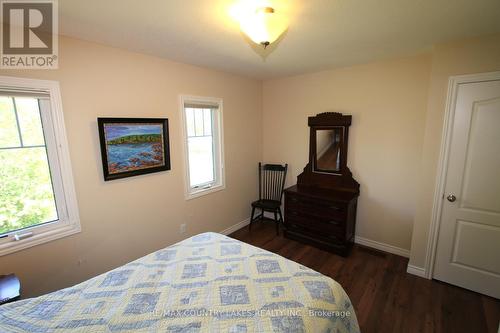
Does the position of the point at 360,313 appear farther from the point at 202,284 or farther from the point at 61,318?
the point at 61,318

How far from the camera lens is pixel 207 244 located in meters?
1.97

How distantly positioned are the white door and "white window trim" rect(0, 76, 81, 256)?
11.3ft

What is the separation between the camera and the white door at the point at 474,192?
6.59ft

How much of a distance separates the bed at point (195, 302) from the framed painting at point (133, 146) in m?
0.99

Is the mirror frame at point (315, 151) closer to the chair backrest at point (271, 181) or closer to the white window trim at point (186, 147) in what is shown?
the chair backrest at point (271, 181)

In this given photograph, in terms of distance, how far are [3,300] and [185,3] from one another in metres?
2.18

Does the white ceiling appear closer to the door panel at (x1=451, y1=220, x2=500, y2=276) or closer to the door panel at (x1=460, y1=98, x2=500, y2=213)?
the door panel at (x1=460, y1=98, x2=500, y2=213)

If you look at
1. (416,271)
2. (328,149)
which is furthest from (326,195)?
(416,271)

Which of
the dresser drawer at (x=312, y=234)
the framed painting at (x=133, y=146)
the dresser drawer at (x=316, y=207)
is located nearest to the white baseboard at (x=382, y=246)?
the dresser drawer at (x=312, y=234)

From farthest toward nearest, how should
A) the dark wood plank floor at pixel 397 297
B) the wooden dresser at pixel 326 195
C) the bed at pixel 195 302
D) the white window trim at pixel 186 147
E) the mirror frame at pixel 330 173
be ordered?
the mirror frame at pixel 330 173, the wooden dresser at pixel 326 195, the white window trim at pixel 186 147, the dark wood plank floor at pixel 397 297, the bed at pixel 195 302

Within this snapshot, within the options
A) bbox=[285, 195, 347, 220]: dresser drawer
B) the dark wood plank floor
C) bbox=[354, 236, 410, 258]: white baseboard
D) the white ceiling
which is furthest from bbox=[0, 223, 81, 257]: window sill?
bbox=[354, 236, 410, 258]: white baseboard

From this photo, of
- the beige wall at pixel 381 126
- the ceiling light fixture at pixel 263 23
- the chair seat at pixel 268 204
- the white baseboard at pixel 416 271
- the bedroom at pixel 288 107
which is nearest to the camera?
the ceiling light fixture at pixel 263 23

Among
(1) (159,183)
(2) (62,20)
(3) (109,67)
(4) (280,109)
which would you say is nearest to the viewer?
(2) (62,20)

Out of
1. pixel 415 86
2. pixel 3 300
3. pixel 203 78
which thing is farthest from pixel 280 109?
pixel 3 300
